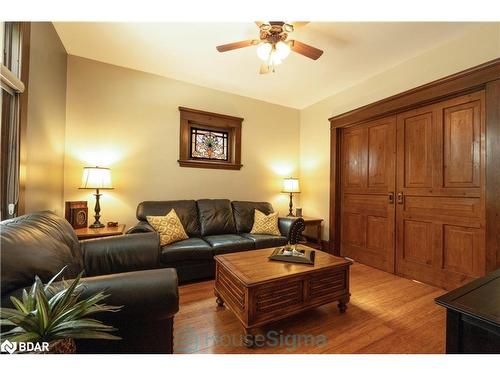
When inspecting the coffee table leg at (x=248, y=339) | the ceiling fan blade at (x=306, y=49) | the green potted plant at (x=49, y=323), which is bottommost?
the coffee table leg at (x=248, y=339)

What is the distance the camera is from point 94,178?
8.13 feet

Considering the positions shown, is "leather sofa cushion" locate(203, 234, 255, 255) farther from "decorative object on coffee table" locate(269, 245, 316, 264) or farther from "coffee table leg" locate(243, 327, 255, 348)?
"coffee table leg" locate(243, 327, 255, 348)

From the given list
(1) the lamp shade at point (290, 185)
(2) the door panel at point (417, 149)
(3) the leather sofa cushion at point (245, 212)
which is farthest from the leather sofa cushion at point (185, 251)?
(2) the door panel at point (417, 149)

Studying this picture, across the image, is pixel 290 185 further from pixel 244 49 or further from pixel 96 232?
pixel 96 232

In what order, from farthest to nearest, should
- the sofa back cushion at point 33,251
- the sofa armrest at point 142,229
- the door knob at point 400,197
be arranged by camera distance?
1. the door knob at point 400,197
2. the sofa armrest at point 142,229
3. the sofa back cushion at point 33,251

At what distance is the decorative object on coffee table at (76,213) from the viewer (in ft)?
8.11

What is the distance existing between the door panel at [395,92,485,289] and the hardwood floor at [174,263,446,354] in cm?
40

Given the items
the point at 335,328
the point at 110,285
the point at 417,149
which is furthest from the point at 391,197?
the point at 110,285

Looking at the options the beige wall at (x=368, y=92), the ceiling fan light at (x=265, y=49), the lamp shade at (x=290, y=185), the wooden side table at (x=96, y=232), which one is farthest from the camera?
the lamp shade at (x=290, y=185)

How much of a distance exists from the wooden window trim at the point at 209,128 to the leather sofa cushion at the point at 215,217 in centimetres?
60

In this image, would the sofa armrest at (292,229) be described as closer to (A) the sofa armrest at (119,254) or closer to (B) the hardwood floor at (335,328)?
(B) the hardwood floor at (335,328)

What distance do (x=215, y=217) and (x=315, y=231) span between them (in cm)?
180

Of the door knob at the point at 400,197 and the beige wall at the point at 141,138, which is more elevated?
the beige wall at the point at 141,138

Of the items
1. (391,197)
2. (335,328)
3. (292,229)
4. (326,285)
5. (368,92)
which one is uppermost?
(368,92)
